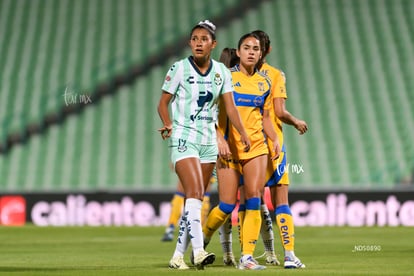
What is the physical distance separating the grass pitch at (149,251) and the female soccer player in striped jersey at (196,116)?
0.60 m

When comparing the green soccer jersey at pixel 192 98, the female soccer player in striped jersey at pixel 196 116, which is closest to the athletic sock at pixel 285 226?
the female soccer player in striped jersey at pixel 196 116

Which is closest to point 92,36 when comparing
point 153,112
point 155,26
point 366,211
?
point 155,26

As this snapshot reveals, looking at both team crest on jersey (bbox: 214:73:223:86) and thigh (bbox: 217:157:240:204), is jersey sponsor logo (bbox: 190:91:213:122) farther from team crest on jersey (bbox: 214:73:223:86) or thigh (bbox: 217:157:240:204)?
thigh (bbox: 217:157:240:204)

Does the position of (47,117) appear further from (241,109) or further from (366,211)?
(241,109)

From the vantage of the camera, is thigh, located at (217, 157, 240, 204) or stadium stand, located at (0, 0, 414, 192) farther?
stadium stand, located at (0, 0, 414, 192)

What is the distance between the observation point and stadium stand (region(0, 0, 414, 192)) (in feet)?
74.2

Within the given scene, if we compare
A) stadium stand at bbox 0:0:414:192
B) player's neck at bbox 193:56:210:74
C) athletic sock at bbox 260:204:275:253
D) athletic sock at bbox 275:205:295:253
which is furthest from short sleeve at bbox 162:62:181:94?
stadium stand at bbox 0:0:414:192

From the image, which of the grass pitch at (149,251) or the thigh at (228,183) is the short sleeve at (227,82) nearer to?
the thigh at (228,183)

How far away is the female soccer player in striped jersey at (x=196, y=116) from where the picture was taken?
8883 mm

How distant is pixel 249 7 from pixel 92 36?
13.2 ft

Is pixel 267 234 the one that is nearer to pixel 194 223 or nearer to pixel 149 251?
pixel 194 223

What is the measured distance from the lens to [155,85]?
25312 millimetres

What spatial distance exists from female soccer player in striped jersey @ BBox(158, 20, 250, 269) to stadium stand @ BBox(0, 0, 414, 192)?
12.3 meters

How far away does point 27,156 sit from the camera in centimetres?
2341
